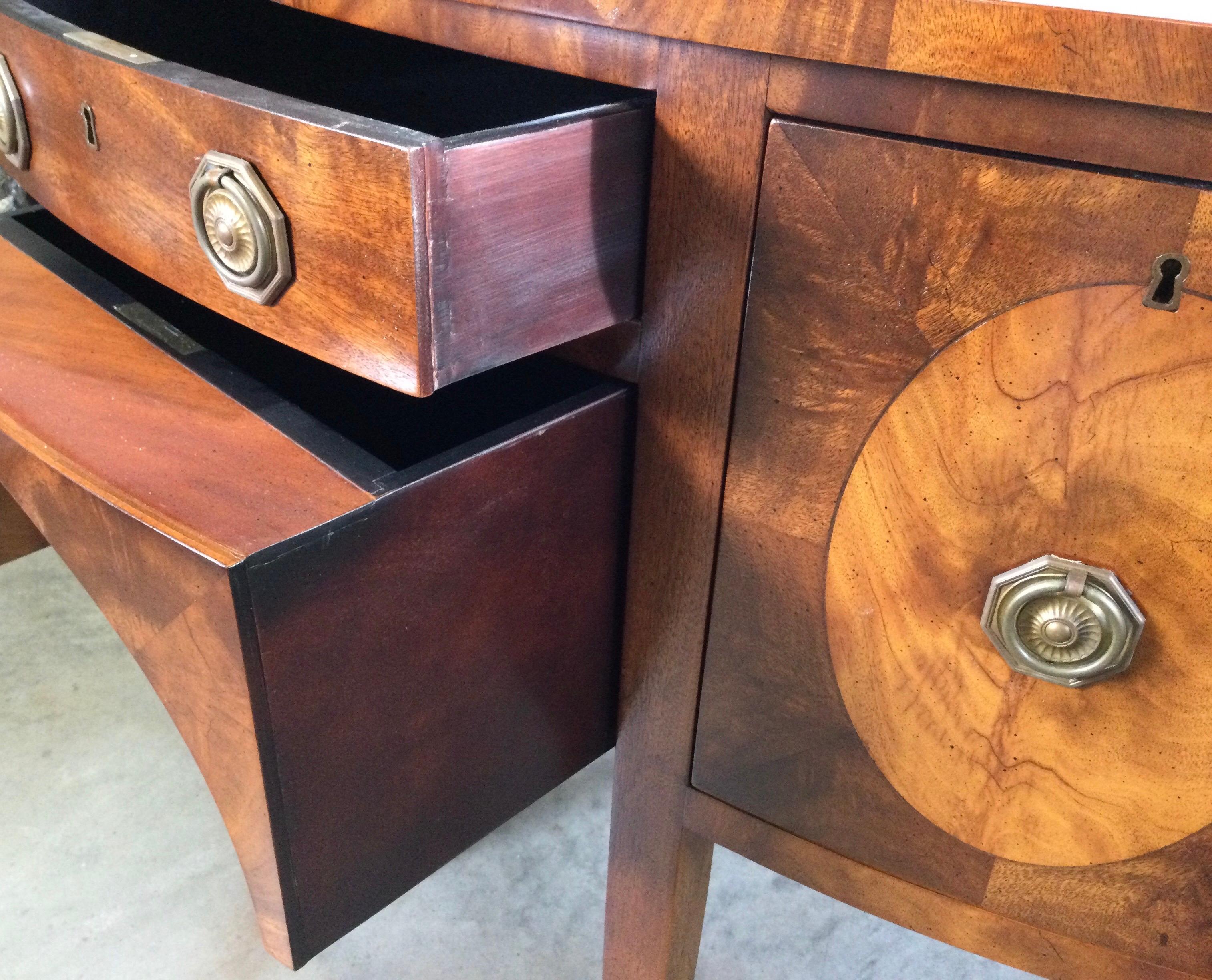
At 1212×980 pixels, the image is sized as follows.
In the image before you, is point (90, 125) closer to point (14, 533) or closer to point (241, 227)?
point (241, 227)

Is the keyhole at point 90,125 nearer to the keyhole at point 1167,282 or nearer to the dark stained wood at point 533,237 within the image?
the dark stained wood at point 533,237

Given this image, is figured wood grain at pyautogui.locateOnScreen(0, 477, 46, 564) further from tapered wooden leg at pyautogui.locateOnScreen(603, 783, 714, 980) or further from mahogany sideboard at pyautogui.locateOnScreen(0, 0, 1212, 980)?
A: tapered wooden leg at pyautogui.locateOnScreen(603, 783, 714, 980)

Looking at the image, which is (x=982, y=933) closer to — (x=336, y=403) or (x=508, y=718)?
(x=508, y=718)

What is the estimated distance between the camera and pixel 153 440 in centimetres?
43

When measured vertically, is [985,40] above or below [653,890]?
above

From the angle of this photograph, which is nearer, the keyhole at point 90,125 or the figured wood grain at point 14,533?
the keyhole at point 90,125

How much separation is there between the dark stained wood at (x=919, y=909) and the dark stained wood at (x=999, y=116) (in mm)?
288

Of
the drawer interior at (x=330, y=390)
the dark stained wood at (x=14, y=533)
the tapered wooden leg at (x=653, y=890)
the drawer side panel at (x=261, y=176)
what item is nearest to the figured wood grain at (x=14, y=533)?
the dark stained wood at (x=14, y=533)

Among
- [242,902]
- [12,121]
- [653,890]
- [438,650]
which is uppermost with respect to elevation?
[12,121]

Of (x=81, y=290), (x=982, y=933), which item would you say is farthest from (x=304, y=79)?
(x=982, y=933)

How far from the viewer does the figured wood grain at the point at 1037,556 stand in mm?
363

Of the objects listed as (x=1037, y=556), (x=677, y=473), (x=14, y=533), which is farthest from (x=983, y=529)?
(x=14, y=533)

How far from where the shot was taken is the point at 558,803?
32.2 inches

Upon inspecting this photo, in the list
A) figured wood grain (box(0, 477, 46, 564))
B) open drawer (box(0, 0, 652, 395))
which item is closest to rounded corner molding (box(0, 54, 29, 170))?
open drawer (box(0, 0, 652, 395))
